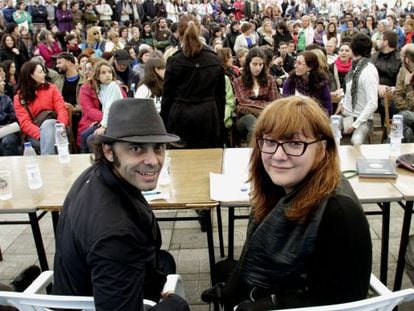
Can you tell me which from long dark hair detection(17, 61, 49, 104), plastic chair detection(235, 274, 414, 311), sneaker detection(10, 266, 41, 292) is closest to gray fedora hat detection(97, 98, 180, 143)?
plastic chair detection(235, 274, 414, 311)

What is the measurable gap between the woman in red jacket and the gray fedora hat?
3.06 m

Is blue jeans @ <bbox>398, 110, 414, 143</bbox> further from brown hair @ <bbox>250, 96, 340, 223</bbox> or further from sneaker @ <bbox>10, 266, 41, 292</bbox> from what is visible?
sneaker @ <bbox>10, 266, 41, 292</bbox>

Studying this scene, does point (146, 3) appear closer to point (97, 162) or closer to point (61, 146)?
point (61, 146)

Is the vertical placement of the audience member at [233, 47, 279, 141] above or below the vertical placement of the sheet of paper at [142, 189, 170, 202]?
above

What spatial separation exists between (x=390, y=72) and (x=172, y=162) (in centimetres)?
377

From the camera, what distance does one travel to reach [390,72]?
552cm

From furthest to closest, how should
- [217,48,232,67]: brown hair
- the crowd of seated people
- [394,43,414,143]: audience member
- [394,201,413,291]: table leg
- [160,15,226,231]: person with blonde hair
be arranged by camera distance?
[217,48,232,67]: brown hair → [394,43,414,143]: audience member → [160,15,226,231]: person with blonde hair → [394,201,413,291]: table leg → the crowd of seated people

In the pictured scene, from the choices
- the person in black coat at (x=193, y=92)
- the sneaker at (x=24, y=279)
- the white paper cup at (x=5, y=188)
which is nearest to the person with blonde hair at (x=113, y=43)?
the person in black coat at (x=193, y=92)

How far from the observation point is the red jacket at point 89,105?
4.78 metres

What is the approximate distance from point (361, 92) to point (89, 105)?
2.92 m

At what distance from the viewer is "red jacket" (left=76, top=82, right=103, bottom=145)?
4.78 metres

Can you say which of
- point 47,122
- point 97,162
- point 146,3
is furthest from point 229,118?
point 146,3

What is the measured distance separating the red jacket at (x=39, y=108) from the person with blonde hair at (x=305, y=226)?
3.44 metres

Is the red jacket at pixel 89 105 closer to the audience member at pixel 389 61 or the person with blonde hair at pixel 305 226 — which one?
the person with blonde hair at pixel 305 226
